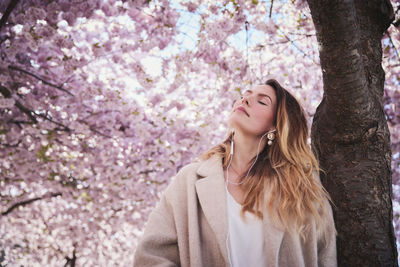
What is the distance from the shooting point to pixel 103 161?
22.7 feet

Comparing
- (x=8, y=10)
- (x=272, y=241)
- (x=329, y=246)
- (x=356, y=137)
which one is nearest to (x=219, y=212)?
(x=272, y=241)

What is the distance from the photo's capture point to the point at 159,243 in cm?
227

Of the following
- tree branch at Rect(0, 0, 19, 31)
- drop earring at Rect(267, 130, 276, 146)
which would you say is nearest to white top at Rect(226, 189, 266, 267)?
drop earring at Rect(267, 130, 276, 146)

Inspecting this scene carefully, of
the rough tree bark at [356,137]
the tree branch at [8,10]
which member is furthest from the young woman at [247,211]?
the tree branch at [8,10]

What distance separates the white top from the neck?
17.5 inches

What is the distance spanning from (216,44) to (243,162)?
3019 mm

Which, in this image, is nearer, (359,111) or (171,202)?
(359,111)

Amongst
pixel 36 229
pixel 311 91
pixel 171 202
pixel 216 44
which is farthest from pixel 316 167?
pixel 36 229

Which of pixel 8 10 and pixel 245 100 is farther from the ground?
pixel 8 10

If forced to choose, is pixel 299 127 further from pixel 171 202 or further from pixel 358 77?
pixel 171 202

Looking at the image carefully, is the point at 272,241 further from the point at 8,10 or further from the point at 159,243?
the point at 8,10

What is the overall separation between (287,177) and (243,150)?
44 cm

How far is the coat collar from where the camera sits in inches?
87.1

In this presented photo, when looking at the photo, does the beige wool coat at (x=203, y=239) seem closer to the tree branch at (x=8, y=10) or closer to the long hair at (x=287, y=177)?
the long hair at (x=287, y=177)
